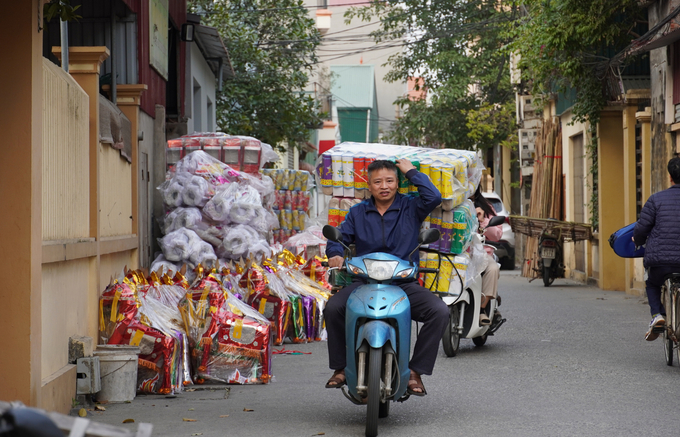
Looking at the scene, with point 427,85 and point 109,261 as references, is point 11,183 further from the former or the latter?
point 427,85

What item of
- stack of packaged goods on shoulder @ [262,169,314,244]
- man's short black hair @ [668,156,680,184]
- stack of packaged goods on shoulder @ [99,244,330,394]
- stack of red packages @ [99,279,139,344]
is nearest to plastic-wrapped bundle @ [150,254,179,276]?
stack of packaged goods on shoulder @ [99,244,330,394]

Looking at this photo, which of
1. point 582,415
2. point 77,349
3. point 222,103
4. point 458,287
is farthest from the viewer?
point 222,103

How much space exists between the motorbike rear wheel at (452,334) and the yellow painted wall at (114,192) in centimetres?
344

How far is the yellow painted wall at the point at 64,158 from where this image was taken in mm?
6371

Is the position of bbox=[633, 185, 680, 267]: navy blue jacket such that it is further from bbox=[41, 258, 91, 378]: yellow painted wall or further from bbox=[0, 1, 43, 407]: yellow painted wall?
bbox=[0, 1, 43, 407]: yellow painted wall

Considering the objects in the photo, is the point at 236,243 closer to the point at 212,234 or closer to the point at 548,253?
the point at 212,234

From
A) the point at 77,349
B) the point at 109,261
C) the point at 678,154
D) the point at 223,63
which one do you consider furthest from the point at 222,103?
the point at 77,349

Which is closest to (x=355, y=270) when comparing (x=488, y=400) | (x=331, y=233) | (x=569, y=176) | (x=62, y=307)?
(x=331, y=233)

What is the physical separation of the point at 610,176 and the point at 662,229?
9632mm

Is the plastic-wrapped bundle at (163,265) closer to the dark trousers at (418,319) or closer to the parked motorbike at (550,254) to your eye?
the dark trousers at (418,319)

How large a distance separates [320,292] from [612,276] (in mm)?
8193

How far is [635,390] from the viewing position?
7.16 meters

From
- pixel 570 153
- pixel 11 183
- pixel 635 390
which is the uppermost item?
pixel 570 153

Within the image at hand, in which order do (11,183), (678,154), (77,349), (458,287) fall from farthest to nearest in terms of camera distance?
(678,154), (458,287), (77,349), (11,183)
